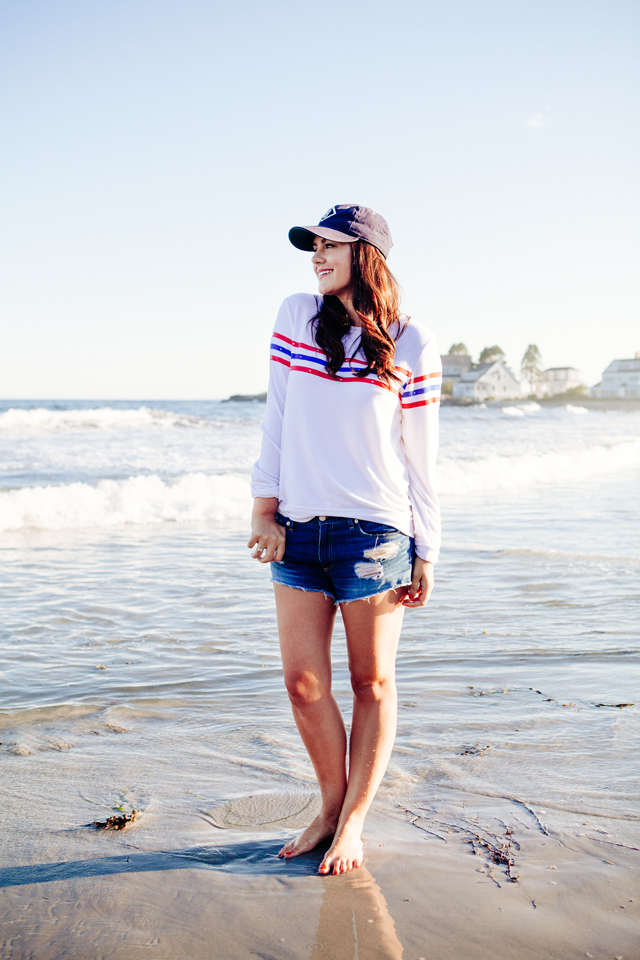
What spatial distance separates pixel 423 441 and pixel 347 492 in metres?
0.32

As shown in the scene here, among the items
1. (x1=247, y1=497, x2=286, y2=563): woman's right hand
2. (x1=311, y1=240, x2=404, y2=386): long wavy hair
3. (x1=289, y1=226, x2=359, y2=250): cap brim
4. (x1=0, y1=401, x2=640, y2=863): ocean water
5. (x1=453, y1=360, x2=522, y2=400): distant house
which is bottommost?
(x1=0, y1=401, x2=640, y2=863): ocean water

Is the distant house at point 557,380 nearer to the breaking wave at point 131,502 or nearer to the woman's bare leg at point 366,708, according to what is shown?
the breaking wave at point 131,502

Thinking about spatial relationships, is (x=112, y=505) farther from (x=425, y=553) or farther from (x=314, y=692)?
(x=425, y=553)

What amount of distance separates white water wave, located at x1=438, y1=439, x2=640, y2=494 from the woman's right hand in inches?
461

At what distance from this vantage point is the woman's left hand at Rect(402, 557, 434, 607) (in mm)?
2359

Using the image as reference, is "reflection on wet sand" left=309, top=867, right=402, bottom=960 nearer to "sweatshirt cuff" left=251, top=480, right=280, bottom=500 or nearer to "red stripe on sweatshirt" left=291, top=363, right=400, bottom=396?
"sweatshirt cuff" left=251, top=480, right=280, bottom=500

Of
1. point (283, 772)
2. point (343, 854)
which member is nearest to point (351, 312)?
point (343, 854)

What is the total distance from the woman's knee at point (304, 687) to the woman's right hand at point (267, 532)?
38 centimetres

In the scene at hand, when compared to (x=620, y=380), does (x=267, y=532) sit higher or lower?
lower

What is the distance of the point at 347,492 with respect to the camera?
7.27ft

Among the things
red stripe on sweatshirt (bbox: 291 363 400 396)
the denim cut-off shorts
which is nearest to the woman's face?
red stripe on sweatshirt (bbox: 291 363 400 396)

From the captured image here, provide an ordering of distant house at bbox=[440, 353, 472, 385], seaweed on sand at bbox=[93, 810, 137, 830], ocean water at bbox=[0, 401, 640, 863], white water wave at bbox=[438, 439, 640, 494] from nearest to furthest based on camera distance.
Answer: seaweed on sand at bbox=[93, 810, 137, 830] → ocean water at bbox=[0, 401, 640, 863] → white water wave at bbox=[438, 439, 640, 494] → distant house at bbox=[440, 353, 472, 385]

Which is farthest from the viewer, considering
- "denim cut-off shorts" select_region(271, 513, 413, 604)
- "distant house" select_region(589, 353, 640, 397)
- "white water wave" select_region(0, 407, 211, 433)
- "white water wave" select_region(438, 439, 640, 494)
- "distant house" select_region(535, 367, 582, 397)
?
"distant house" select_region(535, 367, 582, 397)

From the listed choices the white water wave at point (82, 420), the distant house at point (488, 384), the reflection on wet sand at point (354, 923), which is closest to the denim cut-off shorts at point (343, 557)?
the reflection on wet sand at point (354, 923)
